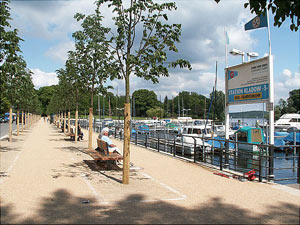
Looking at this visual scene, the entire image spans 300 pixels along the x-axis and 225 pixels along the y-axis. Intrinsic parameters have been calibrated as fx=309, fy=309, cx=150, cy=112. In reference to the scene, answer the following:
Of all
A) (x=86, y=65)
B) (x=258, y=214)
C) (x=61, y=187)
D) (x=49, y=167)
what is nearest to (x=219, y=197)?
(x=258, y=214)

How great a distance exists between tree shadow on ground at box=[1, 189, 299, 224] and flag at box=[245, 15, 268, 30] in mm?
6684

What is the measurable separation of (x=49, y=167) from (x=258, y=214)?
723 centimetres

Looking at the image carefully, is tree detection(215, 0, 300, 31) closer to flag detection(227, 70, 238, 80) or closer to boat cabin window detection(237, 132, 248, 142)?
flag detection(227, 70, 238, 80)

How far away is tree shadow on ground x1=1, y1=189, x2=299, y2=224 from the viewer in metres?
5.04

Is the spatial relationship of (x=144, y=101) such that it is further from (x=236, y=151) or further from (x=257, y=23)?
(x=236, y=151)

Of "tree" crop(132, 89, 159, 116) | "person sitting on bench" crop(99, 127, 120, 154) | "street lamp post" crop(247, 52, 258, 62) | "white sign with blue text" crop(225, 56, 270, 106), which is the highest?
"tree" crop(132, 89, 159, 116)

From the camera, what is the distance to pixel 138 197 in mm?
6723

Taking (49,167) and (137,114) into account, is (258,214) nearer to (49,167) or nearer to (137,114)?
(49,167)

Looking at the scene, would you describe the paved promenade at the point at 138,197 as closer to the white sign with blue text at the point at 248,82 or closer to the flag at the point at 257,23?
the white sign with blue text at the point at 248,82

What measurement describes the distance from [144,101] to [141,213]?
122 metres

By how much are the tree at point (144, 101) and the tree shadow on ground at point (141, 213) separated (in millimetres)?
119216

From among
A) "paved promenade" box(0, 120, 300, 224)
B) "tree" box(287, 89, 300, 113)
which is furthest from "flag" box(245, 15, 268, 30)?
"tree" box(287, 89, 300, 113)

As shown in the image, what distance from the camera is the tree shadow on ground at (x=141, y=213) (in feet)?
16.5

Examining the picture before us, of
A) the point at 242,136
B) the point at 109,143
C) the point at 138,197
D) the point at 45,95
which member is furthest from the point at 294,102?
the point at 138,197
